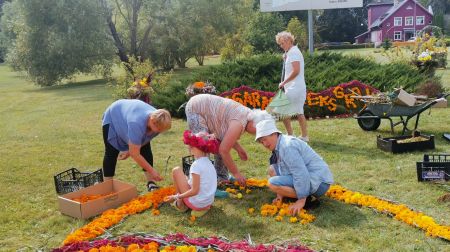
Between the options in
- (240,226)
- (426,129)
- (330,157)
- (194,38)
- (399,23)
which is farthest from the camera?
(399,23)

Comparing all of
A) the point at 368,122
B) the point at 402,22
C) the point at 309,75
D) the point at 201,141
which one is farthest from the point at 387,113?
the point at 402,22

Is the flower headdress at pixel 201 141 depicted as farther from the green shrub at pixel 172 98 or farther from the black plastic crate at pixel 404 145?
the green shrub at pixel 172 98

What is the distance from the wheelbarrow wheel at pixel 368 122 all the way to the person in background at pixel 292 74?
1515 mm

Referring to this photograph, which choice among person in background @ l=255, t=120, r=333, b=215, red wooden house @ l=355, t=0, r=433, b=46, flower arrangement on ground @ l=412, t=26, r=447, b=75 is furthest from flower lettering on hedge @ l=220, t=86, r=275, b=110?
red wooden house @ l=355, t=0, r=433, b=46

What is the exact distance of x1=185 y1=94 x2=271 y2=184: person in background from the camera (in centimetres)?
520

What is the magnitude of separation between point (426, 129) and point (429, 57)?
7.08 metres

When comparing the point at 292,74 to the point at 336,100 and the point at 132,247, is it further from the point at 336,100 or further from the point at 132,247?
the point at 132,247

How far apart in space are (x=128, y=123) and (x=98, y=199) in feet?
3.02

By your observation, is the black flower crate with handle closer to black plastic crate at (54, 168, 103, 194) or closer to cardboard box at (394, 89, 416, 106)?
cardboard box at (394, 89, 416, 106)

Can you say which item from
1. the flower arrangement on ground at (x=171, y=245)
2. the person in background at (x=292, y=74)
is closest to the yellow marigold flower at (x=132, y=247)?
the flower arrangement on ground at (x=171, y=245)

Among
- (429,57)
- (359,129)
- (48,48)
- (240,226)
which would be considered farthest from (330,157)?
(48,48)

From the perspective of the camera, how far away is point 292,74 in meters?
7.78

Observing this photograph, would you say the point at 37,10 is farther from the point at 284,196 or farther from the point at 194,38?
the point at 284,196

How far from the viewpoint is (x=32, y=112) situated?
15.8m
